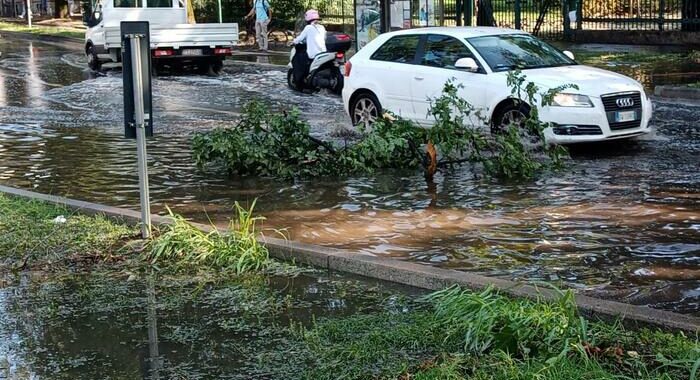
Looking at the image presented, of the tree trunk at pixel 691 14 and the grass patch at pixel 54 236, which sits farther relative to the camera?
the tree trunk at pixel 691 14

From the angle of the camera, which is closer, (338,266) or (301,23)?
(338,266)

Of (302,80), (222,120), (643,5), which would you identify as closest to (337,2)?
(643,5)

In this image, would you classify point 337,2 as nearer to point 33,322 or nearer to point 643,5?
point 643,5

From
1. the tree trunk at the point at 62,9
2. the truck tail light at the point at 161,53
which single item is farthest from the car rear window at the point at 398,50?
the tree trunk at the point at 62,9

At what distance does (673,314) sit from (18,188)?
7691 millimetres

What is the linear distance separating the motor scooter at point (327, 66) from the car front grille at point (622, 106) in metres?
8.71

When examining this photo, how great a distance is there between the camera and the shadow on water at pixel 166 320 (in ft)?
18.3

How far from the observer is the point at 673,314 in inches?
228

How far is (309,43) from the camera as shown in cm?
2052

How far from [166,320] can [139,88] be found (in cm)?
240

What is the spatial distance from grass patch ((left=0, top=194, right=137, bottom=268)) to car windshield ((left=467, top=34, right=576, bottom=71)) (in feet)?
20.5

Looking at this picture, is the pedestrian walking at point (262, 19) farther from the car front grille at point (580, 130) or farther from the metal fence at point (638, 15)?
the car front grille at point (580, 130)

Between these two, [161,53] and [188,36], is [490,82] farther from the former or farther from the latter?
[188,36]

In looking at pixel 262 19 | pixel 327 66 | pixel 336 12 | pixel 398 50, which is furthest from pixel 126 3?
pixel 398 50
